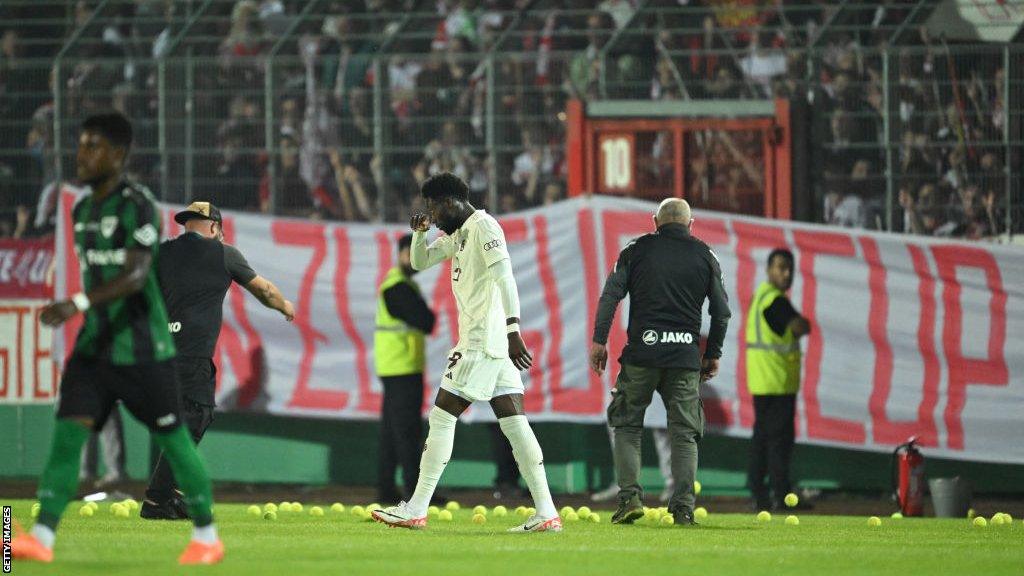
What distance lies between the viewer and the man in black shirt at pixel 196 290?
10586 mm

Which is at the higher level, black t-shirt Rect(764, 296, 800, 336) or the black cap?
the black cap

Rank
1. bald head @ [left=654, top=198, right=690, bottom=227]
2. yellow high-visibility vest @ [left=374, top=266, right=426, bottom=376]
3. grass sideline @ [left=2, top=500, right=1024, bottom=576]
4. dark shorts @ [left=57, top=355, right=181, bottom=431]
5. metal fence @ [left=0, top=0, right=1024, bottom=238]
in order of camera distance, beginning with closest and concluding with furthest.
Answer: dark shorts @ [left=57, top=355, right=181, bottom=431]
grass sideline @ [left=2, top=500, right=1024, bottom=576]
bald head @ [left=654, top=198, right=690, bottom=227]
yellow high-visibility vest @ [left=374, top=266, right=426, bottom=376]
metal fence @ [left=0, top=0, right=1024, bottom=238]

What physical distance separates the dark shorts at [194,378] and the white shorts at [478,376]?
5.36ft

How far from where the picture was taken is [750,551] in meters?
9.15

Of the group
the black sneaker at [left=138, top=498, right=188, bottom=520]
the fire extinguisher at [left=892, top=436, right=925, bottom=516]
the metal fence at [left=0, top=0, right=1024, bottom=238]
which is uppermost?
the metal fence at [left=0, top=0, right=1024, bottom=238]

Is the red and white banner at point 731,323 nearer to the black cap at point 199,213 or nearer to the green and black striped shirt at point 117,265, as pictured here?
the black cap at point 199,213

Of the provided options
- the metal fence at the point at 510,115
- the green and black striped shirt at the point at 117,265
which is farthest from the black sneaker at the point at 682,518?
the metal fence at the point at 510,115

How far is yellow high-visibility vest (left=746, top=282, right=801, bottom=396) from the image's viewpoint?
546 inches

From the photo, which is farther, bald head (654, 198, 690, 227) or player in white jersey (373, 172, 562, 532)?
bald head (654, 198, 690, 227)

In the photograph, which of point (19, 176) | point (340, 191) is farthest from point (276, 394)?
point (19, 176)

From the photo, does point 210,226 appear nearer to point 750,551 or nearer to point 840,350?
point 750,551

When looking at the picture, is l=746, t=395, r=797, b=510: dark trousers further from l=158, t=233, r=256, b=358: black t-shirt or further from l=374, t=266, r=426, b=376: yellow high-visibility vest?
l=158, t=233, r=256, b=358: black t-shirt

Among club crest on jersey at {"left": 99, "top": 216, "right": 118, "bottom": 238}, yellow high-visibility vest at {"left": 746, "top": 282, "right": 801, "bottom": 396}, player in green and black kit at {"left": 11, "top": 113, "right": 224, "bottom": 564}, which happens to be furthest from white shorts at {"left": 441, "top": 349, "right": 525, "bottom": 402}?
yellow high-visibility vest at {"left": 746, "top": 282, "right": 801, "bottom": 396}

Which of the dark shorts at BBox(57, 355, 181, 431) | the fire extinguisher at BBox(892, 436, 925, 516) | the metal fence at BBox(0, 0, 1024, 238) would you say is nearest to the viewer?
the dark shorts at BBox(57, 355, 181, 431)
